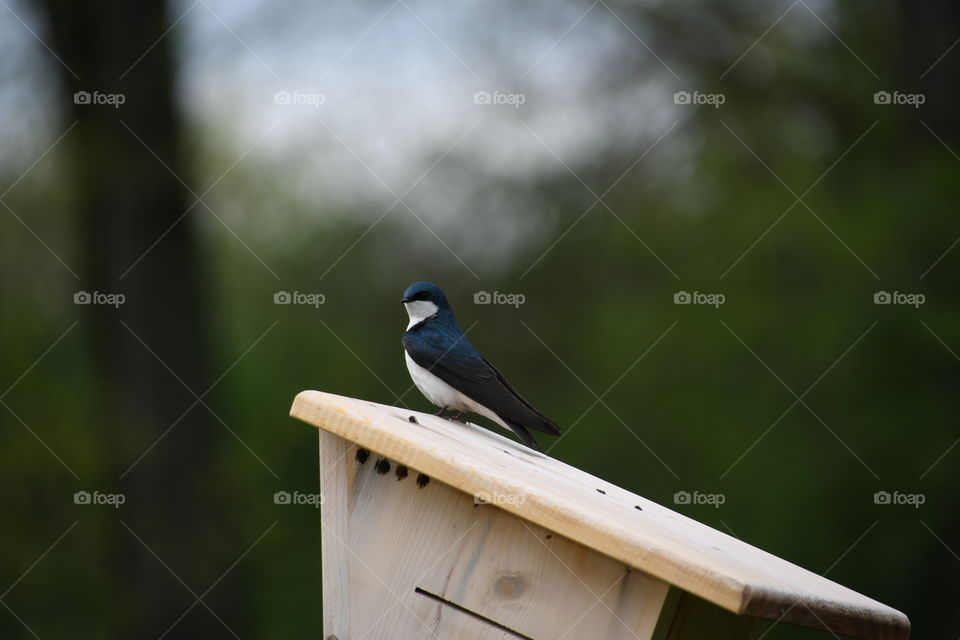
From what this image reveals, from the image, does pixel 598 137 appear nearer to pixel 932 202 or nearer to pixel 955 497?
pixel 932 202

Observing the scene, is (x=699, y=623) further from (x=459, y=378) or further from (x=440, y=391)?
(x=440, y=391)

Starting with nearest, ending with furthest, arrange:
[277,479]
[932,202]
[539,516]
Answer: [539,516]
[932,202]
[277,479]

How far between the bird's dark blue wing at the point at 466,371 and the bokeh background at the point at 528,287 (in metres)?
2.19

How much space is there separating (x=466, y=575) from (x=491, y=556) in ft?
0.26

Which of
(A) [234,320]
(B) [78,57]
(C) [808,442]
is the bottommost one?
(C) [808,442]

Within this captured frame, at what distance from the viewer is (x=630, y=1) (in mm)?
6523

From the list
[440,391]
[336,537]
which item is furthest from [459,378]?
[336,537]

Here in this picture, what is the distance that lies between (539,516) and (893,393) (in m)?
4.25

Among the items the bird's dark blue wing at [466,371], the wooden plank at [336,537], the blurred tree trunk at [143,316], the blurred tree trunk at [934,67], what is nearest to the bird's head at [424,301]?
the bird's dark blue wing at [466,371]

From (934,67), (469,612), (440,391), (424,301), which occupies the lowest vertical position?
(469,612)

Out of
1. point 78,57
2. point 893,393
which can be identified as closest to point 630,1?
point 893,393

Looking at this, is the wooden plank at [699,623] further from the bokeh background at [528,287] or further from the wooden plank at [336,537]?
the bokeh background at [528,287]

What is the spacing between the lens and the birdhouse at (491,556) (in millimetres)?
2219

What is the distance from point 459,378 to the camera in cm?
372
